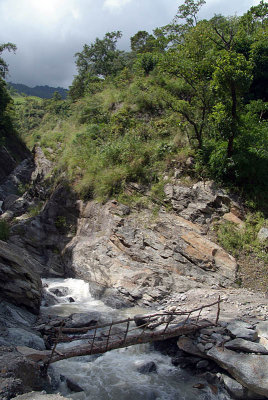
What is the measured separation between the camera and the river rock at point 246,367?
551cm

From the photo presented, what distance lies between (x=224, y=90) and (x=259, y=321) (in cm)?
891

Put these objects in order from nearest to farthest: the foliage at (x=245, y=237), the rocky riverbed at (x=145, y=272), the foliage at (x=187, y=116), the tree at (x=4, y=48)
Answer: the rocky riverbed at (x=145, y=272)
the foliage at (x=245, y=237)
the foliage at (x=187, y=116)
the tree at (x=4, y=48)

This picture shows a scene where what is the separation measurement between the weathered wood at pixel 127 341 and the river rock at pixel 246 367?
839mm

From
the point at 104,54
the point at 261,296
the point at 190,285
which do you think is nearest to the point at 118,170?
the point at 190,285

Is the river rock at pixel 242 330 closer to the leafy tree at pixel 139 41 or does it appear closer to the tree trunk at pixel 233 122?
the tree trunk at pixel 233 122

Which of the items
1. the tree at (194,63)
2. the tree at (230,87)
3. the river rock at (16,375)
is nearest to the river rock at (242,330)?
the river rock at (16,375)

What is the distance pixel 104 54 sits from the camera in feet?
106

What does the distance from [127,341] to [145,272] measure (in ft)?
15.1

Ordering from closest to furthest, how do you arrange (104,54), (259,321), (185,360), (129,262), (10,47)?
1. (185,360)
2. (259,321)
3. (129,262)
4. (10,47)
5. (104,54)

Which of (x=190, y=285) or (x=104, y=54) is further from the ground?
(x=104, y=54)

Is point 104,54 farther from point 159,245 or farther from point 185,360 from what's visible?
point 185,360

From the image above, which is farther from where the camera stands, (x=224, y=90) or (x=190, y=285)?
(x=224, y=90)

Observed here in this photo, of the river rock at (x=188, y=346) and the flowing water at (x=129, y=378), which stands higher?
the river rock at (x=188, y=346)

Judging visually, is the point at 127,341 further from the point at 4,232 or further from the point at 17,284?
the point at 4,232
